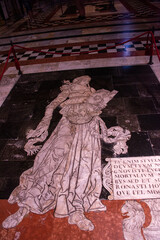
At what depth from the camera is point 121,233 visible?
191 centimetres

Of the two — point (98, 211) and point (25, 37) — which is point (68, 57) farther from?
point (98, 211)

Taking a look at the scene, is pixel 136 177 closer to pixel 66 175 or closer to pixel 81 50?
pixel 66 175

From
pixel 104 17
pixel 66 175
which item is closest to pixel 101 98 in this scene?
pixel 66 175

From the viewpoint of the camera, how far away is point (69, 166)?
248cm

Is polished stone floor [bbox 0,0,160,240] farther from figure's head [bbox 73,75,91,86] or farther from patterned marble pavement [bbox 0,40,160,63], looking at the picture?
figure's head [bbox 73,75,91,86]

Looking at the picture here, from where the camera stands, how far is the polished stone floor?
6.72 ft

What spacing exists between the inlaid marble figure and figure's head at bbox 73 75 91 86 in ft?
2.44

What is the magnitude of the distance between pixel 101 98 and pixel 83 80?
2.91 ft

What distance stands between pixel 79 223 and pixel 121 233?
47 centimetres

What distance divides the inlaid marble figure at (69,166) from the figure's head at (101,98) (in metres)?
0.02

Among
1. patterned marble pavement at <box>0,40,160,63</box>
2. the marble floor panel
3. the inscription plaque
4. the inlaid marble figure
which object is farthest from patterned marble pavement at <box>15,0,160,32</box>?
the inscription plaque

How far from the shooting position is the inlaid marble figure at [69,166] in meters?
2.14

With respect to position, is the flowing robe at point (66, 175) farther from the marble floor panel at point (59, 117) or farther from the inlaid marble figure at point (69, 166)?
the marble floor panel at point (59, 117)

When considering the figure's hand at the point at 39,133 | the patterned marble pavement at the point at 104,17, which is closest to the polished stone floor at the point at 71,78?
the figure's hand at the point at 39,133
